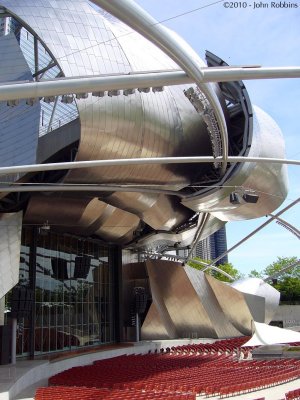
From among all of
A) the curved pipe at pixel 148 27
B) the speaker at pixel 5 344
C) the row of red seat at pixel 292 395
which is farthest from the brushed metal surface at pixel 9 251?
the curved pipe at pixel 148 27

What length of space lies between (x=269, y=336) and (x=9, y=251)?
15.6 m

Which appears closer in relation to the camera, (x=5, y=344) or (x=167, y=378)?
(x=167, y=378)

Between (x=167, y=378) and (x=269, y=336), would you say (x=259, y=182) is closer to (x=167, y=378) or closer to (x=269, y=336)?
(x=269, y=336)

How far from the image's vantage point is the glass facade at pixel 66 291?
29.2 meters

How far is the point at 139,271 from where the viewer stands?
3950 centimetres

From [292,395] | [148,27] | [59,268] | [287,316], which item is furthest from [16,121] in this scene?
[287,316]

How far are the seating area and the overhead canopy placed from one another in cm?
138

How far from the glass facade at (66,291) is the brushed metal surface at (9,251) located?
5814 millimetres

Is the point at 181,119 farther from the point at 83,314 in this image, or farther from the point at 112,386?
the point at 83,314

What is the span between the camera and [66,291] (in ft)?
107

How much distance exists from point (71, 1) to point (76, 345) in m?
21.9

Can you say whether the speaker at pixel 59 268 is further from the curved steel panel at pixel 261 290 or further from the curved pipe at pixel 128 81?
the curved pipe at pixel 128 81

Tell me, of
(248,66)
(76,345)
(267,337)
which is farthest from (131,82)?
(76,345)

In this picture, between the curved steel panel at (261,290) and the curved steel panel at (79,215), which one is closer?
the curved steel panel at (79,215)
